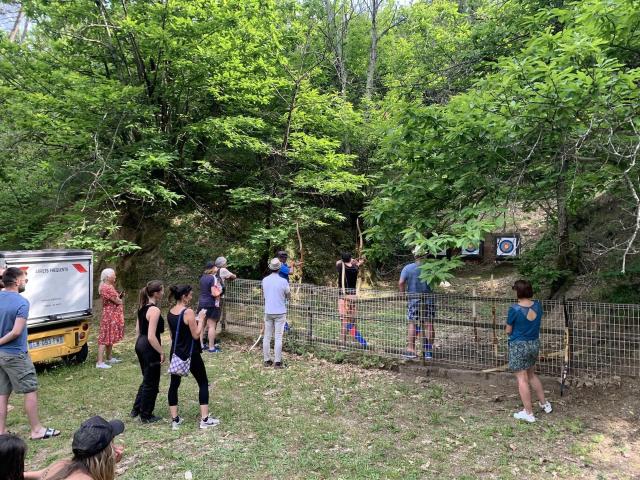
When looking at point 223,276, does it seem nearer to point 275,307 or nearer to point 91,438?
point 275,307

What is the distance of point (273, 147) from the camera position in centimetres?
1388

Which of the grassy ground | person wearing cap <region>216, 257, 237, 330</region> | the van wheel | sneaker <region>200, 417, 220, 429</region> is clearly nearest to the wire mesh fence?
the grassy ground

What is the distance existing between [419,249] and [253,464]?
2860 millimetres

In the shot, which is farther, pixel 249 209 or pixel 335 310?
pixel 249 209

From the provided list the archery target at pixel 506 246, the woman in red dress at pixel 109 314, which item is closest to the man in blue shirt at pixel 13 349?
the woman in red dress at pixel 109 314

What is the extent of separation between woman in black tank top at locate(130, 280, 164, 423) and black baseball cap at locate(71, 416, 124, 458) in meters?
3.36

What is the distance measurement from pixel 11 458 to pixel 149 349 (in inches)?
145

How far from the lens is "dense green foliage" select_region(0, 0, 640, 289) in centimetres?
504

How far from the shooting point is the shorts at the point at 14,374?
4879 millimetres

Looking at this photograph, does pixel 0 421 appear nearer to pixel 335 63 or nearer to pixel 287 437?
pixel 287 437

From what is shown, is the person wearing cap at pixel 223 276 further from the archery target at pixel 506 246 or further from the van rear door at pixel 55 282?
the archery target at pixel 506 246

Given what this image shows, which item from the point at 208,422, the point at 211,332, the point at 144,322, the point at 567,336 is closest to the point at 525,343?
the point at 567,336

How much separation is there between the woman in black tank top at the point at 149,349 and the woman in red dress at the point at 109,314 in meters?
2.65

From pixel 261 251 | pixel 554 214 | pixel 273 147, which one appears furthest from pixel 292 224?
pixel 554 214
